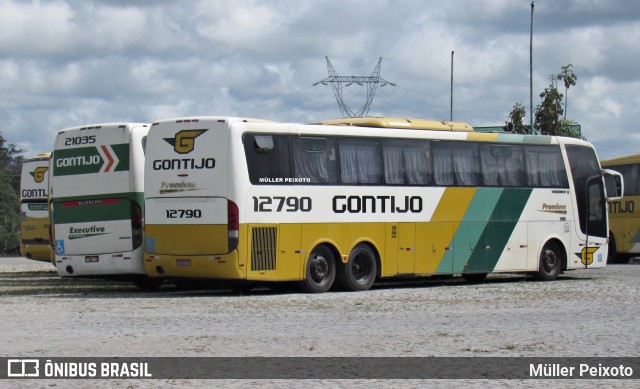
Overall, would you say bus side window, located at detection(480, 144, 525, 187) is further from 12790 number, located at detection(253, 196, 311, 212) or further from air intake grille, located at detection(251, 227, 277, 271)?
air intake grille, located at detection(251, 227, 277, 271)

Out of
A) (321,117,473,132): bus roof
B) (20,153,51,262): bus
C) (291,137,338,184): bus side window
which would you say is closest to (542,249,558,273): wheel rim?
(321,117,473,132): bus roof

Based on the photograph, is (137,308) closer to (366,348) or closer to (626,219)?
(366,348)

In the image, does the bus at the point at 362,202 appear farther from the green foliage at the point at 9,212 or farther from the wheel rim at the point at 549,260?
the green foliage at the point at 9,212

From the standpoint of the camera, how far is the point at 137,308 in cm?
1939

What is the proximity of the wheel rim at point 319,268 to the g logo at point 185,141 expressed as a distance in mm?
3280

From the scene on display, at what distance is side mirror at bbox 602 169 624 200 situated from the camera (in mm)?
30391

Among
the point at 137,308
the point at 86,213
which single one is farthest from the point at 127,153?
the point at 137,308

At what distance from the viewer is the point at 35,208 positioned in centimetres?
3369

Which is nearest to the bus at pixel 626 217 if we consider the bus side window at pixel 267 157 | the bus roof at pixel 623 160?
the bus roof at pixel 623 160

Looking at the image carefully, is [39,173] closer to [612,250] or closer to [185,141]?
[185,141]

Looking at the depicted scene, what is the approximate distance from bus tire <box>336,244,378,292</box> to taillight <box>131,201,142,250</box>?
396 centimetres

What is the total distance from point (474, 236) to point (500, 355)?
14.1 meters

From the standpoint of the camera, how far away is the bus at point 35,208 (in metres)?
33.1

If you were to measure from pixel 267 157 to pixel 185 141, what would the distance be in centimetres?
154
